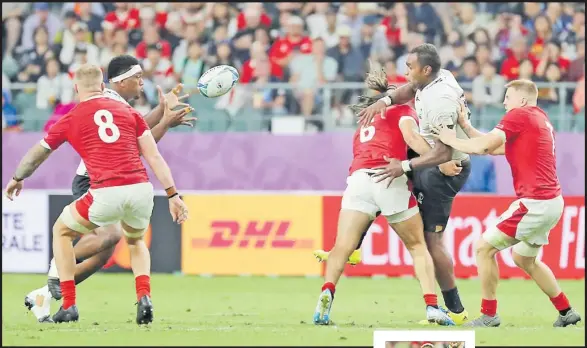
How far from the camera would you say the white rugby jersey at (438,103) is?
32.9 feet

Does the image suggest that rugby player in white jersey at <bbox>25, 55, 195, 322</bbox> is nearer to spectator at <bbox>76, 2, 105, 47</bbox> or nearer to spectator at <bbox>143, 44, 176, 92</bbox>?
spectator at <bbox>143, 44, 176, 92</bbox>

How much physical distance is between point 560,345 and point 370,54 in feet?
38.3

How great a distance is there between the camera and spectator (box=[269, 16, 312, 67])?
766 inches

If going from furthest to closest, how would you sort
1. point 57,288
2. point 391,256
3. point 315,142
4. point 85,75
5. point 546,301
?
point 315,142
point 391,256
point 546,301
point 57,288
point 85,75

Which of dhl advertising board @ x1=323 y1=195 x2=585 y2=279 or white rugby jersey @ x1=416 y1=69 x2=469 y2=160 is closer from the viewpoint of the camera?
white rugby jersey @ x1=416 y1=69 x2=469 y2=160

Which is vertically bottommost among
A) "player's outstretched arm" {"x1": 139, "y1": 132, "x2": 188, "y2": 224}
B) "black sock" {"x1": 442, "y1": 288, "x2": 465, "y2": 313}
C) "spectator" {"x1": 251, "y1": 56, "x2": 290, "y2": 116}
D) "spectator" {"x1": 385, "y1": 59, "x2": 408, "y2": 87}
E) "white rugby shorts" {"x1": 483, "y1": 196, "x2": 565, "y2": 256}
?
"black sock" {"x1": 442, "y1": 288, "x2": 465, "y2": 313}

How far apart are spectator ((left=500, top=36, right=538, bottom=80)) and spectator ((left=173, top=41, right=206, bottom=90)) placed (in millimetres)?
4810

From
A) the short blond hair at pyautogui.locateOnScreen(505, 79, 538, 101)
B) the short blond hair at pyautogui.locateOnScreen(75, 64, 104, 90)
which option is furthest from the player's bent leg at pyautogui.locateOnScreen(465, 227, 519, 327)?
the short blond hair at pyautogui.locateOnScreen(75, 64, 104, 90)

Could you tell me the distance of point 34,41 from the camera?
20.9m

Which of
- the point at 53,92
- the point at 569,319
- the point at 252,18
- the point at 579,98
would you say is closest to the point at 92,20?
the point at 53,92

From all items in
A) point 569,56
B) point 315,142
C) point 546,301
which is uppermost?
point 569,56

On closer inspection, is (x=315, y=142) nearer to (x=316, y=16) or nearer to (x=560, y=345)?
(x=316, y=16)

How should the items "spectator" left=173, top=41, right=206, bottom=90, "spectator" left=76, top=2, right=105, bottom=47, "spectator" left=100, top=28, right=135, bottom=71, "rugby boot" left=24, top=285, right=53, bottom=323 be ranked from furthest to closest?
"spectator" left=76, top=2, right=105, bottom=47, "spectator" left=100, top=28, right=135, bottom=71, "spectator" left=173, top=41, right=206, bottom=90, "rugby boot" left=24, top=285, right=53, bottom=323

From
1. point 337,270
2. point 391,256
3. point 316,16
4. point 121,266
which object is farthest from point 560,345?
point 316,16
